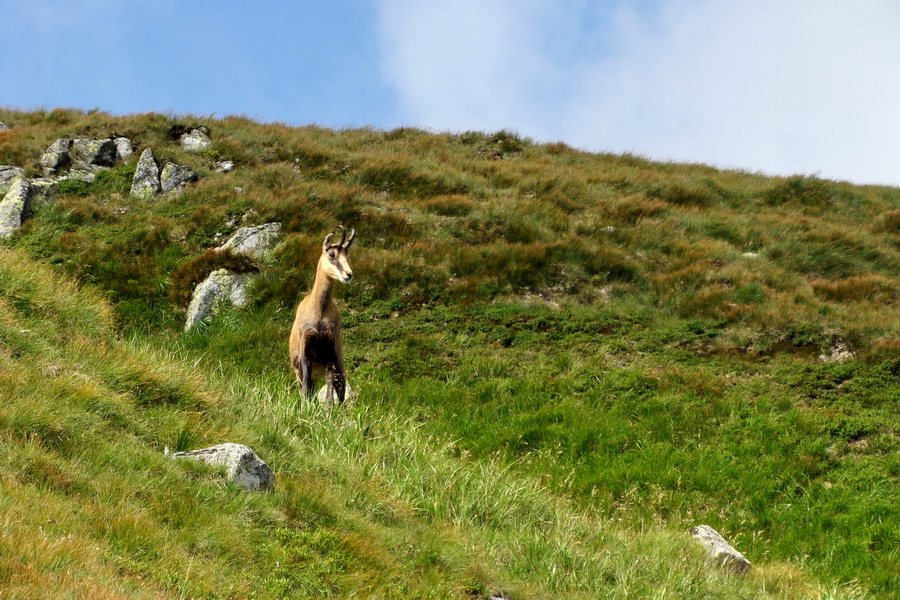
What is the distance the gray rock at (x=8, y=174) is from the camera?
19938 mm

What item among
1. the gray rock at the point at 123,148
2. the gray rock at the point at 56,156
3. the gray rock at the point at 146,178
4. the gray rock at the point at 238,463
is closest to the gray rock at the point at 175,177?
the gray rock at the point at 146,178

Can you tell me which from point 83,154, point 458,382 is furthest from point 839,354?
point 83,154

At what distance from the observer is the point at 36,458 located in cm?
568

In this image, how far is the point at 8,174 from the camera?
20375 mm

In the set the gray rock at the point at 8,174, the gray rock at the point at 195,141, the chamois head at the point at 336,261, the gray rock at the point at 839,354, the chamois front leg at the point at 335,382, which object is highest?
the gray rock at the point at 195,141

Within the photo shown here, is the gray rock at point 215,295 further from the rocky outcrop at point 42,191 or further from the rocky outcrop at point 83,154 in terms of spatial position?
the rocky outcrop at point 83,154

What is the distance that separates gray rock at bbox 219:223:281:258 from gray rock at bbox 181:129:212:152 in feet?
20.9

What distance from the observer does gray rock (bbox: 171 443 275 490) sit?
636 cm

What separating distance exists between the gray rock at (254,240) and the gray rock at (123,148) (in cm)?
612

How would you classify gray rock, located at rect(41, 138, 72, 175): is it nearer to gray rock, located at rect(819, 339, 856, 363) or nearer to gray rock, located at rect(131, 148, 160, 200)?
gray rock, located at rect(131, 148, 160, 200)

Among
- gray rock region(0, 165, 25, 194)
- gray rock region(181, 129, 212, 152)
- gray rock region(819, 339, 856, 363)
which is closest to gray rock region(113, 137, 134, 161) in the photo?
gray rock region(181, 129, 212, 152)

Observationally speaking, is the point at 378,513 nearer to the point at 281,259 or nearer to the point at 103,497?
the point at 103,497

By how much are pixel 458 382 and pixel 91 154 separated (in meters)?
14.5

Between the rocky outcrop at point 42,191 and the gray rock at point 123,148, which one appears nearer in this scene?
the rocky outcrop at point 42,191
